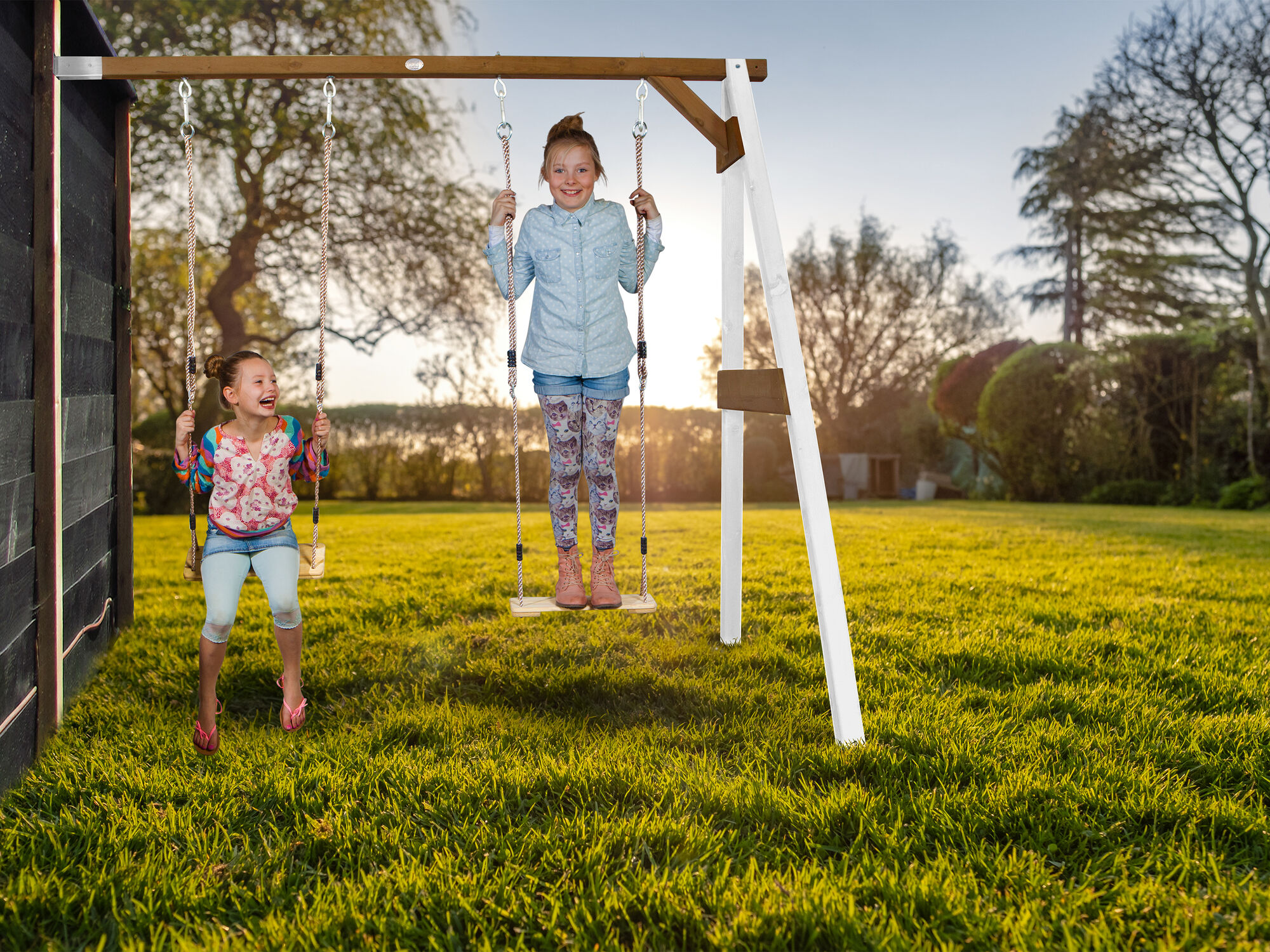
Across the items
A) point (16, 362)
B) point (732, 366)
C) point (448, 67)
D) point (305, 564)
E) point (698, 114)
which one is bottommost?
point (305, 564)

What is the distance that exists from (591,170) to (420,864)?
256 cm

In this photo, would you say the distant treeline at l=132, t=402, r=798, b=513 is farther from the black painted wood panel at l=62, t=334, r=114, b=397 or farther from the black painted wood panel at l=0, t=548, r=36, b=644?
the black painted wood panel at l=0, t=548, r=36, b=644

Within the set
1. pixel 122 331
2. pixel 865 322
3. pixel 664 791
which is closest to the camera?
pixel 664 791

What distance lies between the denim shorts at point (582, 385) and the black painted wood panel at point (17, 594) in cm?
179

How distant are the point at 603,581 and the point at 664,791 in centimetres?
125

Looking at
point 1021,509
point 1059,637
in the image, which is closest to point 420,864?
A: point 1059,637

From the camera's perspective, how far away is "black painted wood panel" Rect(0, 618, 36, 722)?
2.29m

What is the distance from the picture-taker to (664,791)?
2.18 m

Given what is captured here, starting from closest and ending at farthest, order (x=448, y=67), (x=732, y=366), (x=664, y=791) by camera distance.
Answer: (x=664, y=791)
(x=448, y=67)
(x=732, y=366)

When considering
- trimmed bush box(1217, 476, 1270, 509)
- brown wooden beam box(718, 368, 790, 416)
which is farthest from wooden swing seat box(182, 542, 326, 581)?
trimmed bush box(1217, 476, 1270, 509)

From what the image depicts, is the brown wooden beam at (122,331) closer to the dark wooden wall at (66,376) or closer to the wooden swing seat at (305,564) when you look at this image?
the dark wooden wall at (66,376)

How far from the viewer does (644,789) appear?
2213mm

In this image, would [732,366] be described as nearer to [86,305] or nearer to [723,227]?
[723,227]

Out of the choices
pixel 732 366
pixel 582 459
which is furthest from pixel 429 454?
pixel 732 366
